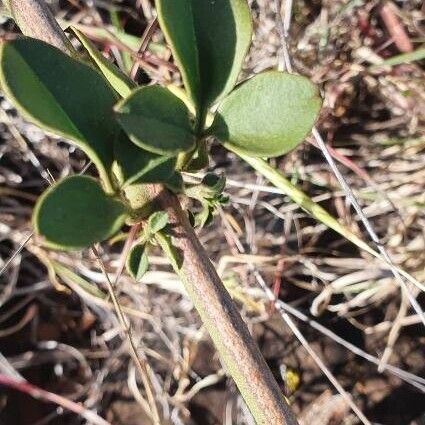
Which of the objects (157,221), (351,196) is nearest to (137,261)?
(157,221)

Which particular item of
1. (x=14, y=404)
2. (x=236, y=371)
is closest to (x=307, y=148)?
(x=14, y=404)

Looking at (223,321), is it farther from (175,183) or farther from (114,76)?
(114,76)

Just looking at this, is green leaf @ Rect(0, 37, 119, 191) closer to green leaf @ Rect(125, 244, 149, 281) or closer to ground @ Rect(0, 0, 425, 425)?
green leaf @ Rect(125, 244, 149, 281)

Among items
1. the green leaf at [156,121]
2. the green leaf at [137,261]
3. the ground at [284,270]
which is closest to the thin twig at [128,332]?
the green leaf at [137,261]

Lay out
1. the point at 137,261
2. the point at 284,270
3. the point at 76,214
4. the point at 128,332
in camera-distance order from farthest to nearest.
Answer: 1. the point at 284,270
2. the point at 128,332
3. the point at 137,261
4. the point at 76,214

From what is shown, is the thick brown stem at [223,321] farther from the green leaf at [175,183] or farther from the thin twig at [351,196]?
the thin twig at [351,196]
